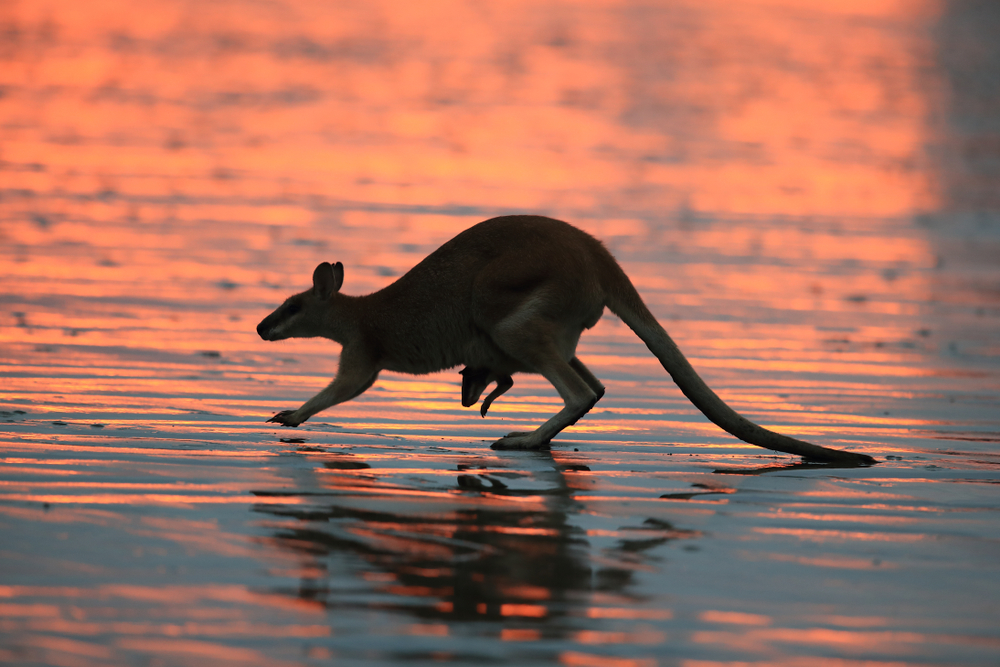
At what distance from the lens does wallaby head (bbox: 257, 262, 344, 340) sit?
7.56 meters

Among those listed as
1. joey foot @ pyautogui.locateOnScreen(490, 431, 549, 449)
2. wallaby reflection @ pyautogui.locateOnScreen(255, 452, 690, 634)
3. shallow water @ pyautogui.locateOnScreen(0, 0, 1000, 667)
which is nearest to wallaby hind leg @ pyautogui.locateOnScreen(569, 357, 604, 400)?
shallow water @ pyautogui.locateOnScreen(0, 0, 1000, 667)

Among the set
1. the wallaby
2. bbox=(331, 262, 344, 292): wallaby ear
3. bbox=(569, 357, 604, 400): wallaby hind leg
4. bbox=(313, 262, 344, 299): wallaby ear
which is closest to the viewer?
the wallaby

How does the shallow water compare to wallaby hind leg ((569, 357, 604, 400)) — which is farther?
wallaby hind leg ((569, 357, 604, 400))

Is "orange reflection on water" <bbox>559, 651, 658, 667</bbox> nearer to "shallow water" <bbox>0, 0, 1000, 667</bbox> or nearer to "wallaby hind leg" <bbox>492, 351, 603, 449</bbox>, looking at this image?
"shallow water" <bbox>0, 0, 1000, 667</bbox>

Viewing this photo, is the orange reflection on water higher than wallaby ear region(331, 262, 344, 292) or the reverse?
the reverse

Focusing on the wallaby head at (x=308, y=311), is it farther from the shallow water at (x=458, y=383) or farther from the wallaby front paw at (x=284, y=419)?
the wallaby front paw at (x=284, y=419)

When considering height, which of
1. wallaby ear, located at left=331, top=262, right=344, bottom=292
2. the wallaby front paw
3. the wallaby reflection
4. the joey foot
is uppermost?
wallaby ear, located at left=331, top=262, right=344, bottom=292

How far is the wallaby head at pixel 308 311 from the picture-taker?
756cm

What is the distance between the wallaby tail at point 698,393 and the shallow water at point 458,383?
0.12m

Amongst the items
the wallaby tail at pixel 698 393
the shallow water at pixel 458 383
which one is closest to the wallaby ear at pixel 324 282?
the shallow water at pixel 458 383

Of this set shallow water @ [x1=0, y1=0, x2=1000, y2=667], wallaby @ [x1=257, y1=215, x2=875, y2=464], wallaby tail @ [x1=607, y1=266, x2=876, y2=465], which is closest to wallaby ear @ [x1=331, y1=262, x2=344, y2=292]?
wallaby @ [x1=257, y1=215, x2=875, y2=464]

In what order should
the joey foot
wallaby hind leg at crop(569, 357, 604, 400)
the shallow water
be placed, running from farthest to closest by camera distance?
wallaby hind leg at crop(569, 357, 604, 400), the joey foot, the shallow water

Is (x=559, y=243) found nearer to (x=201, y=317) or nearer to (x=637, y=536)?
(x=637, y=536)

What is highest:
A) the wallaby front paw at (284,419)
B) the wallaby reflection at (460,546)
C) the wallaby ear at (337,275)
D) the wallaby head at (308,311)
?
the wallaby ear at (337,275)
